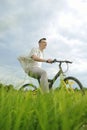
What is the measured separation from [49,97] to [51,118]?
3.90ft

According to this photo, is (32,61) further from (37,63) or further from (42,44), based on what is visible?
(42,44)

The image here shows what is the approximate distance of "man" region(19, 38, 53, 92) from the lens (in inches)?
435

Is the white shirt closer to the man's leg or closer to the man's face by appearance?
the man's face

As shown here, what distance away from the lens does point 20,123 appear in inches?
121

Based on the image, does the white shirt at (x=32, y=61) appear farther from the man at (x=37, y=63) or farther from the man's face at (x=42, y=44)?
the man's face at (x=42, y=44)

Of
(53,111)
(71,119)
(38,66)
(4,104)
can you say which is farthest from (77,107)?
(38,66)

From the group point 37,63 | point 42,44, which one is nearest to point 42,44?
point 42,44

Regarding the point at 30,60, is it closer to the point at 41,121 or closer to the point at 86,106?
the point at 86,106

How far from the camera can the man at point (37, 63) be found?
36.3ft

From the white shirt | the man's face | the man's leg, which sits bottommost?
the man's leg

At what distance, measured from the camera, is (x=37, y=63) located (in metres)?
11.6

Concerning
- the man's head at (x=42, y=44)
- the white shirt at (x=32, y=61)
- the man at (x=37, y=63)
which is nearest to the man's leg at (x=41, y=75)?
the man at (x=37, y=63)

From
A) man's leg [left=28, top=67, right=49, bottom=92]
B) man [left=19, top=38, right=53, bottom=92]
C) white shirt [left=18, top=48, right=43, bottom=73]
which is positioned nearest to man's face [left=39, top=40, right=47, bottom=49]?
man [left=19, top=38, right=53, bottom=92]

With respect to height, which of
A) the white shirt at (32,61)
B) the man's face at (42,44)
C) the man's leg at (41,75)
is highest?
the man's face at (42,44)
